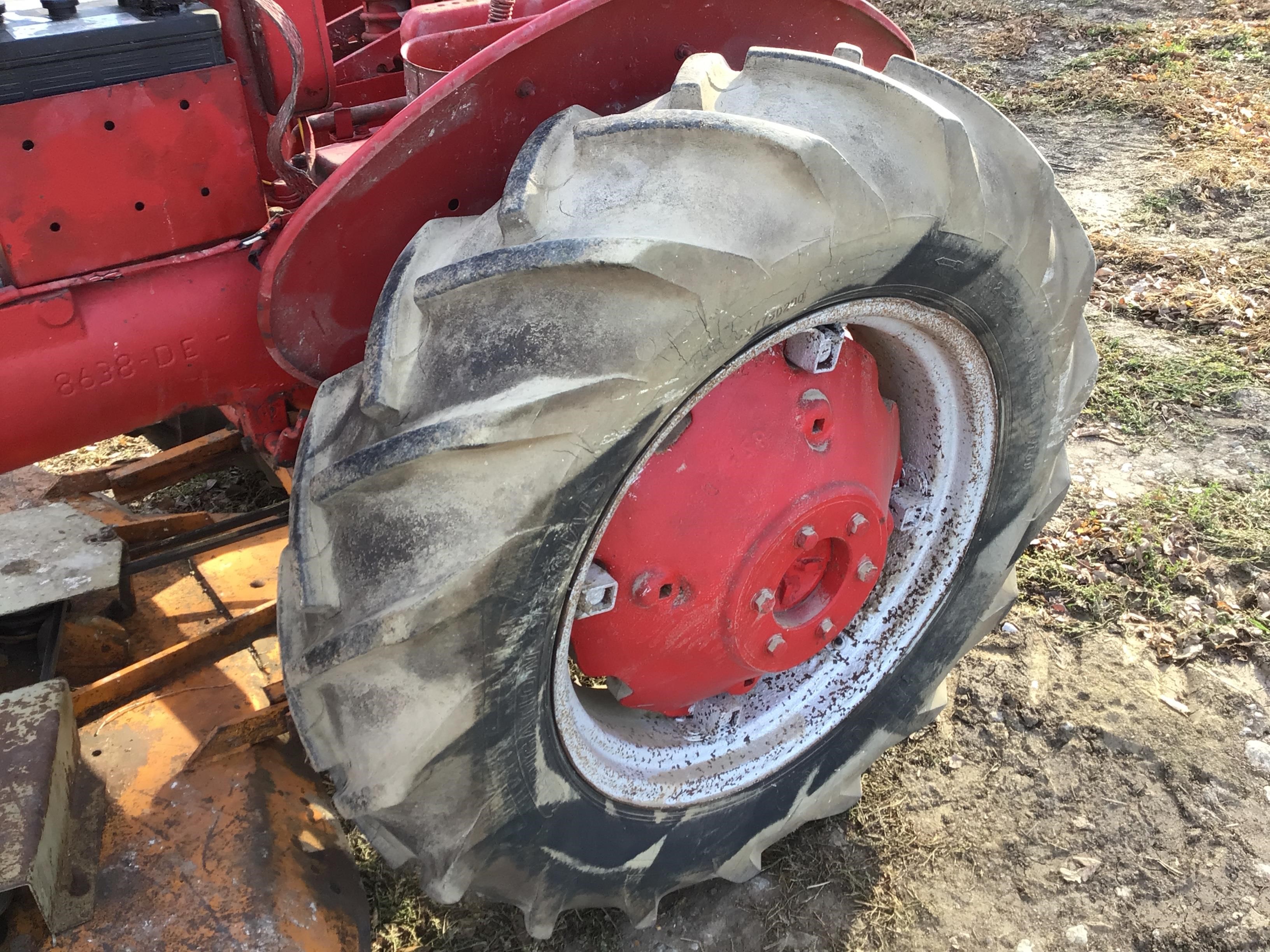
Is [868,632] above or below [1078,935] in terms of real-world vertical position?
above

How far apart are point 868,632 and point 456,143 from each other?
1.28 metres

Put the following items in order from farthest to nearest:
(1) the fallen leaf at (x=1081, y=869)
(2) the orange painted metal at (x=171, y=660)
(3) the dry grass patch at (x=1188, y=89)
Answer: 1. (3) the dry grass patch at (x=1188, y=89)
2. (1) the fallen leaf at (x=1081, y=869)
3. (2) the orange painted metal at (x=171, y=660)

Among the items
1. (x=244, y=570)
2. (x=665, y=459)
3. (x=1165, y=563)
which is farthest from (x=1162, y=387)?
(x=244, y=570)

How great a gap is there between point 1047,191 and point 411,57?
3.61ft

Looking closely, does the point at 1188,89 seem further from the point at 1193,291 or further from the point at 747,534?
the point at 747,534

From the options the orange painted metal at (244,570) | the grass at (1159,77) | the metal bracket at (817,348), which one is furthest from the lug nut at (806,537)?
the grass at (1159,77)

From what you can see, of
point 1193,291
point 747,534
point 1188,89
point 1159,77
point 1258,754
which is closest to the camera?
point 747,534

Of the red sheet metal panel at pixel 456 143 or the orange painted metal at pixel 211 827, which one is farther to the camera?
the orange painted metal at pixel 211 827

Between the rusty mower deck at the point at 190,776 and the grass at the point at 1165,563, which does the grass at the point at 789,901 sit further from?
the grass at the point at 1165,563

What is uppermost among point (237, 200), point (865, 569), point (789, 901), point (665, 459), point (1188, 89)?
point (237, 200)

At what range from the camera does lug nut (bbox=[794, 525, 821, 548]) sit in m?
1.77

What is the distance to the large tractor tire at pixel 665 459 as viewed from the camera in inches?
49.9

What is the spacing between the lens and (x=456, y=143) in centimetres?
146

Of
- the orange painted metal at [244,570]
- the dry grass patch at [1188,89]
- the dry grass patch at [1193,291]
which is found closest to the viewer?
the orange painted metal at [244,570]
